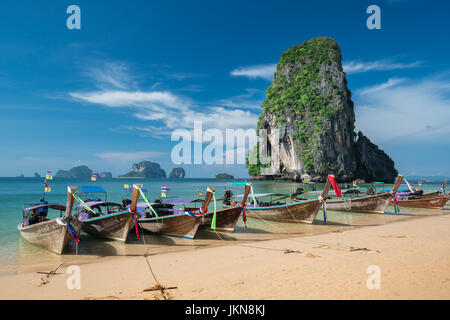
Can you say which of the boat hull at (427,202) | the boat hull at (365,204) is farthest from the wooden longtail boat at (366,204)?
the boat hull at (427,202)

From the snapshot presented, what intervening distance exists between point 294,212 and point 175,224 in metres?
7.33

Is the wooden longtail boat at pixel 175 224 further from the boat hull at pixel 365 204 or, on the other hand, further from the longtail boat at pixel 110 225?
the boat hull at pixel 365 204

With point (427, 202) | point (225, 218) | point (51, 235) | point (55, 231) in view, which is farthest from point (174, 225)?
point (427, 202)

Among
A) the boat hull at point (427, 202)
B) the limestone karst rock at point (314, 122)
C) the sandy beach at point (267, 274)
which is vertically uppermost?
the limestone karst rock at point (314, 122)

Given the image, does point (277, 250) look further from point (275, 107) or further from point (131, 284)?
point (275, 107)

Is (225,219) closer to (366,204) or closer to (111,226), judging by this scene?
(111,226)

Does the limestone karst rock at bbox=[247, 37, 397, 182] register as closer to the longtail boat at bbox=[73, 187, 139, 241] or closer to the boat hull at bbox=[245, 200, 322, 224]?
the boat hull at bbox=[245, 200, 322, 224]

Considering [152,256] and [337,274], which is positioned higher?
[337,274]

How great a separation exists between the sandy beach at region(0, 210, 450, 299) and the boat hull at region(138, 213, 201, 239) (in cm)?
190

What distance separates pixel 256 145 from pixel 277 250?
81.0 metres

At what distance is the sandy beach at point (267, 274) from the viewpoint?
5000mm

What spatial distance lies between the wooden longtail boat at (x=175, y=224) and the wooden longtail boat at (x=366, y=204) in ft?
45.3
